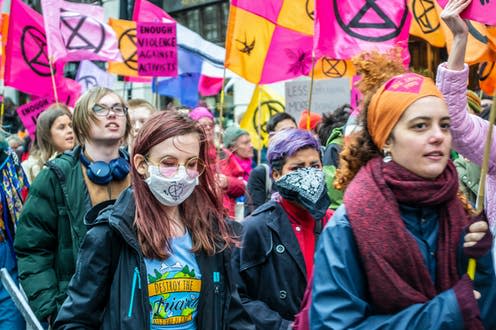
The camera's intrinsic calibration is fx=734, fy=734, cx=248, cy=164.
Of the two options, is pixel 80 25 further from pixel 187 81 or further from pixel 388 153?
pixel 388 153

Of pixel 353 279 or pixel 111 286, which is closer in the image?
pixel 353 279

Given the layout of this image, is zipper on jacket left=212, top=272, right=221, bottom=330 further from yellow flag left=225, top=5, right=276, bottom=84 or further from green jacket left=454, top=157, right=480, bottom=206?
yellow flag left=225, top=5, right=276, bottom=84

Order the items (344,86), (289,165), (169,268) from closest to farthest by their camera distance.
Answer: (169,268), (289,165), (344,86)

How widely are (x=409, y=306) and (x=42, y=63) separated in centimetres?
815

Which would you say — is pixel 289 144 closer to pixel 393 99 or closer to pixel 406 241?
pixel 393 99

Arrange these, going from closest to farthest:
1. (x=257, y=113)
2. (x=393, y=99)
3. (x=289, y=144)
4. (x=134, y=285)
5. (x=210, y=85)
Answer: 1. (x=393, y=99)
2. (x=134, y=285)
3. (x=289, y=144)
4. (x=257, y=113)
5. (x=210, y=85)

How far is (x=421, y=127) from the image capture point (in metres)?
2.28

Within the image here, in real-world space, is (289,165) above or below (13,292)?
above

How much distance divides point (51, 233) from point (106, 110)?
2.67 ft

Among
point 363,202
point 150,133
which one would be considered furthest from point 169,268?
point 363,202

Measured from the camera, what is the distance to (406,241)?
2.17 metres

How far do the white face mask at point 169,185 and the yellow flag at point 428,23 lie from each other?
4.44 metres

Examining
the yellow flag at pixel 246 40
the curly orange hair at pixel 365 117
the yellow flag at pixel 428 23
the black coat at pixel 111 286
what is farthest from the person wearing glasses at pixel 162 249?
the yellow flag at pixel 246 40

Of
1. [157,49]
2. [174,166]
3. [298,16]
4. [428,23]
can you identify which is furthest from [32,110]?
[174,166]
